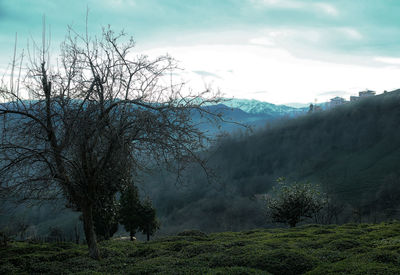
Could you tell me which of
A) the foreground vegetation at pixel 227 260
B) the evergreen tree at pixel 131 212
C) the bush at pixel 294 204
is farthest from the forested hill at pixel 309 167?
the foreground vegetation at pixel 227 260

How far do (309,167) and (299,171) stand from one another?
9.34 ft

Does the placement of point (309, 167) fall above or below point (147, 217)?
above

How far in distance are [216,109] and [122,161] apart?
314cm

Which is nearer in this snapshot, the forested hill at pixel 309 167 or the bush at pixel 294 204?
the bush at pixel 294 204

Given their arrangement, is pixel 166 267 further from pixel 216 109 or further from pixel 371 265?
pixel 371 265

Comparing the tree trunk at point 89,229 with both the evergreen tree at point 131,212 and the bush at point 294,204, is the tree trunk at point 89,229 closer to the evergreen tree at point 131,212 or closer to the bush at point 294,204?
the bush at point 294,204

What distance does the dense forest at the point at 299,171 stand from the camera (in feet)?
224

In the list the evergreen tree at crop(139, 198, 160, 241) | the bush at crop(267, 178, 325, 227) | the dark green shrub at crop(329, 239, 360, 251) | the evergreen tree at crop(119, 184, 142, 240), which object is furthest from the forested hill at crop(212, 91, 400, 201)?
the dark green shrub at crop(329, 239, 360, 251)

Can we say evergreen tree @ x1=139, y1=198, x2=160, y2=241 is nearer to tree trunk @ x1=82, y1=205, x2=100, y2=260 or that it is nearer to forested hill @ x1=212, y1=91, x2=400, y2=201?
tree trunk @ x1=82, y1=205, x2=100, y2=260

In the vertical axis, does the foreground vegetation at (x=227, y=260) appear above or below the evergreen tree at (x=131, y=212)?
above

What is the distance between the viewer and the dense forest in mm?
68375

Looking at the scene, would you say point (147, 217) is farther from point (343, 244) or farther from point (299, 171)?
point (299, 171)

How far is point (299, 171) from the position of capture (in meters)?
89.1

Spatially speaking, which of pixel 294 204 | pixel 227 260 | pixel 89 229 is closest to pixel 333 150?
pixel 294 204
